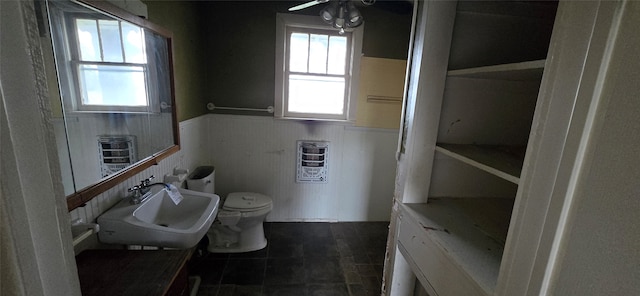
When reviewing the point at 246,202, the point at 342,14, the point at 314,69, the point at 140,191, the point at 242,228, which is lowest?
the point at 242,228

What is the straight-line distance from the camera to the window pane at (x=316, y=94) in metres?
2.63

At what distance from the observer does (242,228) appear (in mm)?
2281

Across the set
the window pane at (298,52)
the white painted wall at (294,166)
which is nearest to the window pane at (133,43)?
the white painted wall at (294,166)

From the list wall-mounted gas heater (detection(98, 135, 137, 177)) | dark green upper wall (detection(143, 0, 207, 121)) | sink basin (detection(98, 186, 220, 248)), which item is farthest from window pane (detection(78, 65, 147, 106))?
sink basin (detection(98, 186, 220, 248))

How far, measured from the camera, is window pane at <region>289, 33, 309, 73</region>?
8.29 feet

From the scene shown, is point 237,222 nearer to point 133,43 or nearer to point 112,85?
point 112,85

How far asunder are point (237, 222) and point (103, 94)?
1.38 m

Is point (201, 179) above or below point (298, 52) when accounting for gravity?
below

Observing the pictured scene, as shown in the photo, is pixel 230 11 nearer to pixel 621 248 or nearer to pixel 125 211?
pixel 125 211

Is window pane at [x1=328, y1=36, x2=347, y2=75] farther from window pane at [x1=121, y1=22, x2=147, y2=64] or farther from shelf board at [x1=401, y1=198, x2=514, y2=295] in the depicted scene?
shelf board at [x1=401, y1=198, x2=514, y2=295]

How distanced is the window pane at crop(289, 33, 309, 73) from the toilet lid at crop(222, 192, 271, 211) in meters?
1.31

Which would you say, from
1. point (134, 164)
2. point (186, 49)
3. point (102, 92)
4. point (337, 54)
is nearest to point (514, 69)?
point (102, 92)

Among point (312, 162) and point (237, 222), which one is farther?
point (312, 162)

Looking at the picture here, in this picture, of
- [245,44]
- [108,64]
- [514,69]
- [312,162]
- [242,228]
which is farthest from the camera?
[312,162]
